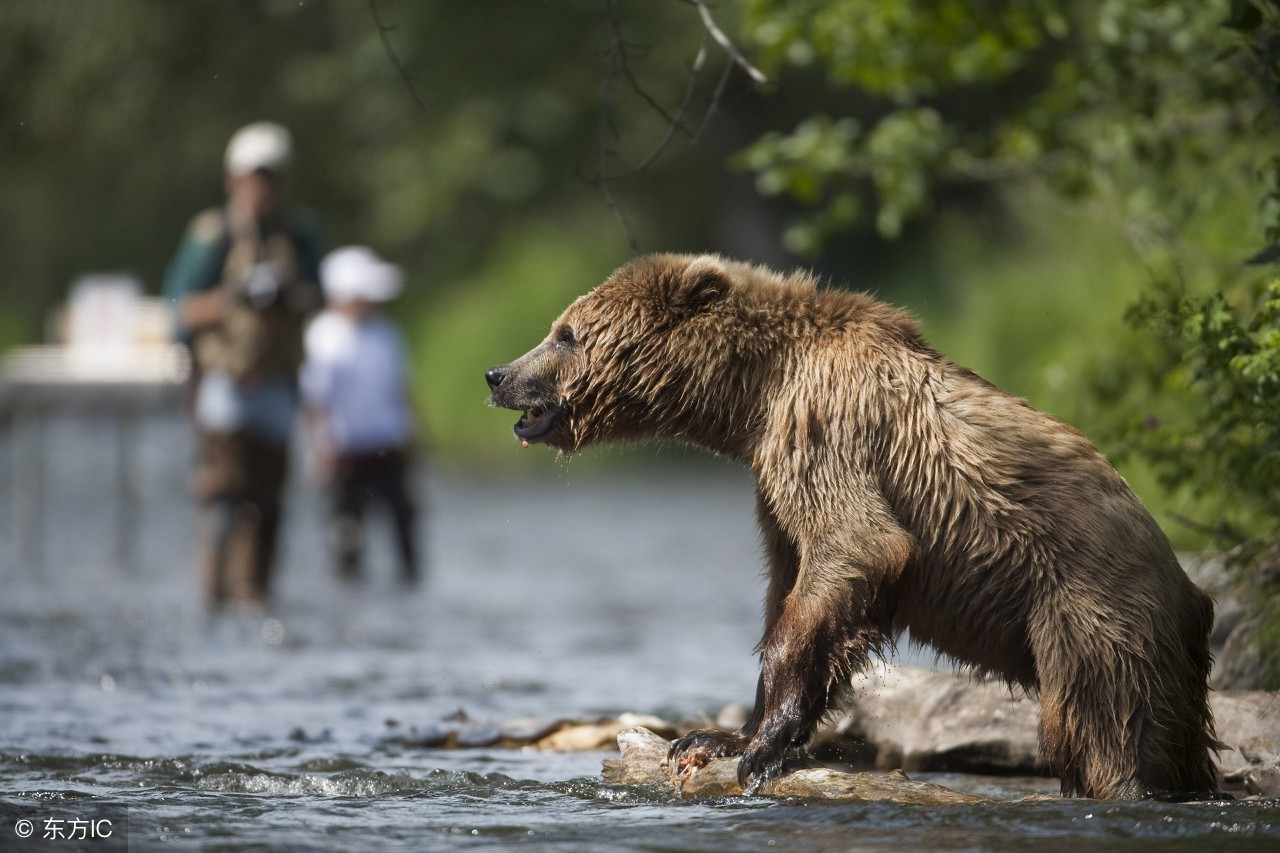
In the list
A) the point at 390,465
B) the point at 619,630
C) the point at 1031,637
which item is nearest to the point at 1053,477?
the point at 1031,637

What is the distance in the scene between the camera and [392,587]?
15.3 m

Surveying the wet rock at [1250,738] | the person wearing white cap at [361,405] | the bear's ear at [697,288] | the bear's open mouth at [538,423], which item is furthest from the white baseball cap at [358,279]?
the wet rock at [1250,738]

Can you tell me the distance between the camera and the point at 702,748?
647 centimetres

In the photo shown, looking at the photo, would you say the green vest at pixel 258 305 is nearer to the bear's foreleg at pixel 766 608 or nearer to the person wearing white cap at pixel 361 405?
the person wearing white cap at pixel 361 405

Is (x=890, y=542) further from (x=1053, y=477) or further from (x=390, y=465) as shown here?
(x=390, y=465)

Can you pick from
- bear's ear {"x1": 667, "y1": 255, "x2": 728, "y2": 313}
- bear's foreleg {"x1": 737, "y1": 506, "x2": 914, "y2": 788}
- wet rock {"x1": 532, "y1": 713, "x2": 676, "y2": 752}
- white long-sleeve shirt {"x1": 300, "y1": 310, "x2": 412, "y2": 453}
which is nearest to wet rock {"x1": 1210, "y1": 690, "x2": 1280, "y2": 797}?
bear's foreleg {"x1": 737, "y1": 506, "x2": 914, "y2": 788}

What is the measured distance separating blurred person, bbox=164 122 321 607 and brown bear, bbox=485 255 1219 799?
6.07 m

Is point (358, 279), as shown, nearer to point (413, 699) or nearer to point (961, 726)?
point (413, 699)

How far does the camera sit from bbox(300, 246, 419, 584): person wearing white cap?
14.8 meters

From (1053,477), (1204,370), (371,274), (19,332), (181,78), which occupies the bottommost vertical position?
(1053,477)

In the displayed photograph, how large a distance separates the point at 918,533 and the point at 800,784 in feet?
2.96

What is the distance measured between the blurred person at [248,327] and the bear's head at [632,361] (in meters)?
5.73

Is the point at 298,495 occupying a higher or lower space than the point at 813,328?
higher

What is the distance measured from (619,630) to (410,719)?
385cm
